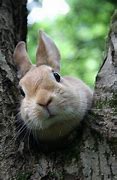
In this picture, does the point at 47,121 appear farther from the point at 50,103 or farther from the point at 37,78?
the point at 37,78

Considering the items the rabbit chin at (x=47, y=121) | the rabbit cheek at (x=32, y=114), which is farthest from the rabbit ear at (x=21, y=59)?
the rabbit chin at (x=47, y=121)

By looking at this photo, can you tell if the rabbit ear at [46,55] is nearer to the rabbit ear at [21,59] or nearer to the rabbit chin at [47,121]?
the rabbit ear at [21,59]

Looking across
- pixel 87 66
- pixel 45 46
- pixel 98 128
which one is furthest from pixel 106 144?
pixel 87 66

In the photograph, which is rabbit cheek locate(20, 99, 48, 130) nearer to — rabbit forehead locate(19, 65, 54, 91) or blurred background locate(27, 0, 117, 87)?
→ rabbit forehead locate(19, 65, 54, 91)

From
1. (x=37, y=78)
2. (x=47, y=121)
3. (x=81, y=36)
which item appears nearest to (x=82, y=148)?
(x=47, y=121)

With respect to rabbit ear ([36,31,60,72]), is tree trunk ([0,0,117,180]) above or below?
below

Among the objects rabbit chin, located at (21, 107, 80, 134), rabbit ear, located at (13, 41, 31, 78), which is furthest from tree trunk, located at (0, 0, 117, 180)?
rabbit ear, located at (13, 41, 31, 78)

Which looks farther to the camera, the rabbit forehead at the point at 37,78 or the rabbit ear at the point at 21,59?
the rabbit ear at the point at 21,59
